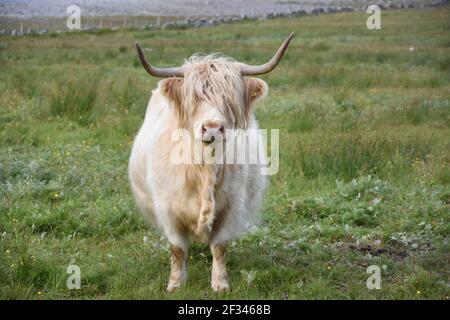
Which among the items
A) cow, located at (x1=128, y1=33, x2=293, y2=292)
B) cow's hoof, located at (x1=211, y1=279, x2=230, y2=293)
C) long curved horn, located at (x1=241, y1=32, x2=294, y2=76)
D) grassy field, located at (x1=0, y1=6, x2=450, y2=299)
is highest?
long curved horn, located at (x1=241, y1=32, x2=294, y2=76)

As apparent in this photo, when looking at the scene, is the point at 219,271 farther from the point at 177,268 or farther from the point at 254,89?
the point at 254,89

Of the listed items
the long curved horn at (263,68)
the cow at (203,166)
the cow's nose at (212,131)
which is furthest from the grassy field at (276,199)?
the long curved horn at (263,68)

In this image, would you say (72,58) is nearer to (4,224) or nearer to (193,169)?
(4,224)

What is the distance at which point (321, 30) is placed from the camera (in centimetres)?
3058

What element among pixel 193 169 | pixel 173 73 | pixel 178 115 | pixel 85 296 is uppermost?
pixel 173 73

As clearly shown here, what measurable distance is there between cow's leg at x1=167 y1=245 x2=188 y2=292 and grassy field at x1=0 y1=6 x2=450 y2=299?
10 centimetres

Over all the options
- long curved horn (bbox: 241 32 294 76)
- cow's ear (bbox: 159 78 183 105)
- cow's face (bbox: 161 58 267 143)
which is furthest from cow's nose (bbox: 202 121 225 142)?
long curved horn (bbox: 241 32 294 76)

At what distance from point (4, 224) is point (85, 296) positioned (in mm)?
1474

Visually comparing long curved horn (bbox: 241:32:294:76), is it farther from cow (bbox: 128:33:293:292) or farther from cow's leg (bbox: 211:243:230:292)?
cow's leg (bbox: 211:243:230:292)

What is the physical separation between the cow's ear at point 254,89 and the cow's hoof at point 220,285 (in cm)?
122

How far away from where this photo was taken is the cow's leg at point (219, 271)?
465 cm

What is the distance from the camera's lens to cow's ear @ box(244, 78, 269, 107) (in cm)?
463

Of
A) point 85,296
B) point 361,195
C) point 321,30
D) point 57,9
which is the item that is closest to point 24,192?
point 85,296
